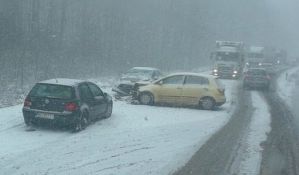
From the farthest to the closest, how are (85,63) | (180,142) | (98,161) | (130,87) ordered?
(85,63) → (130,87) → (180,142) → (98,161)

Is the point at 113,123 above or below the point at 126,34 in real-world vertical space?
below

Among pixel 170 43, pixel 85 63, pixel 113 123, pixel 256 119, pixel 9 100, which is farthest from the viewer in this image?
pixel 170 43

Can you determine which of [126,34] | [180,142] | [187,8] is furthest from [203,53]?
[180,142]

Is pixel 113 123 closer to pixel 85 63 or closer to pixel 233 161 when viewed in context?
pixel 233 161

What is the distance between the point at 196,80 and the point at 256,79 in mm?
14506

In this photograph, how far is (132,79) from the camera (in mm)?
26984

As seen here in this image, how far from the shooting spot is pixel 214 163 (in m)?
11.8

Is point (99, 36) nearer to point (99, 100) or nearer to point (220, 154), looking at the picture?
point (99, 100)

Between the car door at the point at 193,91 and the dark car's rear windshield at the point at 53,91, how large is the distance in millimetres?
8383

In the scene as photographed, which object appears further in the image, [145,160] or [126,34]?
[126,34]

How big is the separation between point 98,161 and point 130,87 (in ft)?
48.7

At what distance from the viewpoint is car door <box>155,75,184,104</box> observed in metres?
22.9

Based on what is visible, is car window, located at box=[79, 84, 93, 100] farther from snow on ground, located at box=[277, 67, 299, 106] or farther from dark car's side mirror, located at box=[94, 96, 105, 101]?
snow on ground, located at box=[277, 67, 299, 106]

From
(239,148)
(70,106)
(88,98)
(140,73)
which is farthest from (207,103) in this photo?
(70,106)
